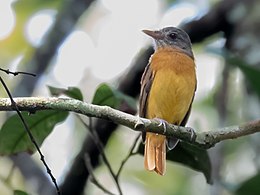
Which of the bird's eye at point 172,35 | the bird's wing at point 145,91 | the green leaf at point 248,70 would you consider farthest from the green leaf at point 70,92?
the bird's eye at point 172,35

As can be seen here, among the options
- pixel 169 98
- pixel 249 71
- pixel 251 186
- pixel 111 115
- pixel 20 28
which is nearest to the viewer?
pixel 111 115

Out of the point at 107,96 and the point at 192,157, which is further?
the point at 192,157

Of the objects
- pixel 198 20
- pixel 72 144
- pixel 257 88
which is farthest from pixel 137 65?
pixel 72 144

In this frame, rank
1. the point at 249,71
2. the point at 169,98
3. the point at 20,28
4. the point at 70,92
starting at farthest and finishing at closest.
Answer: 1. the point at 20,28
2. the point at 169,98
3. the point at 249,71
4. the point at 70,92

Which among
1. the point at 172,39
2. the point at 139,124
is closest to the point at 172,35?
the point at 172,39

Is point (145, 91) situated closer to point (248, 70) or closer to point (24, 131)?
point (248, 70)

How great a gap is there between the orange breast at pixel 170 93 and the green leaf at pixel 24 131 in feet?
2.70

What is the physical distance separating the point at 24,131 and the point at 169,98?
3.51 ft

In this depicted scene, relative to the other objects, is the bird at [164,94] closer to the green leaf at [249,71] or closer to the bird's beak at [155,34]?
the bird's beak at [155,34]

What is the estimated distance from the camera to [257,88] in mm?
3891

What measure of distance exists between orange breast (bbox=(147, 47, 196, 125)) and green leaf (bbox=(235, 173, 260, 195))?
897mm

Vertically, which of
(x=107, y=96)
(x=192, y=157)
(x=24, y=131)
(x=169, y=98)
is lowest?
(x=192, y=157)

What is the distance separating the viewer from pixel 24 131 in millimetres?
3625

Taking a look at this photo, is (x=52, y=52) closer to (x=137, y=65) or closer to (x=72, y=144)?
(x=137, y=65)
